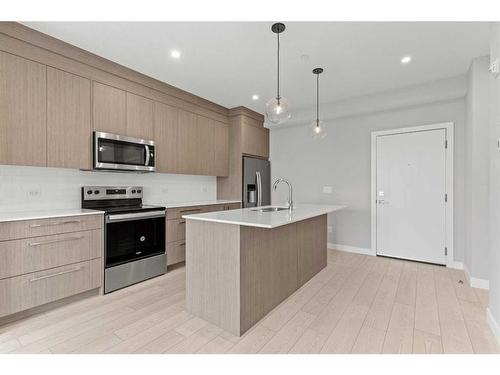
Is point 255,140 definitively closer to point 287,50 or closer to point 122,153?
point 287,50

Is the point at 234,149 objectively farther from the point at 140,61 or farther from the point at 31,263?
the point at 31,263

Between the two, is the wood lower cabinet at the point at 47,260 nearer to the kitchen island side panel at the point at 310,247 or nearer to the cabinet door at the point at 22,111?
the cabinet door at the point at 22,111

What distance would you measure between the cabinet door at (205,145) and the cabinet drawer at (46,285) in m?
2.03

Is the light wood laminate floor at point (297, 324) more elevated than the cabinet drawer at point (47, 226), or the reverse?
the cabinet drawer at point (47, 226)

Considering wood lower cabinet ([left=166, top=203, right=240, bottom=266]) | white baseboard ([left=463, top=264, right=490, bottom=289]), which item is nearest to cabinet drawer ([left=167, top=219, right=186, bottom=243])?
wood lower cabinet ([left=166, top=203, right=240, bottom=266])

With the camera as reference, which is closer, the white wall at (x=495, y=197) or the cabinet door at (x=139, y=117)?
the white wall at (x=495, y=197)

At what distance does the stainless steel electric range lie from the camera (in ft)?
8.50

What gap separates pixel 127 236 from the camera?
2.77 meters

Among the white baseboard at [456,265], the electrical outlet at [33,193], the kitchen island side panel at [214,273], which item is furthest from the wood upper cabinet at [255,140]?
the white baseboard at [456,265]

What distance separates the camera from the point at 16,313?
2059 millimetres

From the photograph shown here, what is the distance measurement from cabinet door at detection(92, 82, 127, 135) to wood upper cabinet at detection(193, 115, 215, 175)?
45.4 inches

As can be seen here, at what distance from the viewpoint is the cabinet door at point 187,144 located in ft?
12.1

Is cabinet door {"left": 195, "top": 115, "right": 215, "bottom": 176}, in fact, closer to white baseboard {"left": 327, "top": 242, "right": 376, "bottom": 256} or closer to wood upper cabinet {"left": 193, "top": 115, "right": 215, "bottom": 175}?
wood upper cabinet {"left": 193, "top": 115, "right": 215, "bottom": 175}
